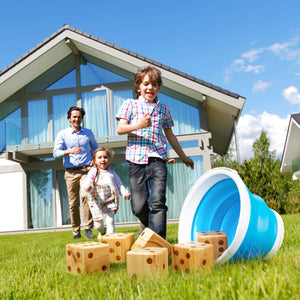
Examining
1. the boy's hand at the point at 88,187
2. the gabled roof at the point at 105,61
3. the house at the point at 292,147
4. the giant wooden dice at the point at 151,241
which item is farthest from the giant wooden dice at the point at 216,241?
the house at the point at 292,147

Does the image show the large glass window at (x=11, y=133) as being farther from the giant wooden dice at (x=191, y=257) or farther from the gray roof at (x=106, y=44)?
the giant wooden dice at (x=191, y=257)

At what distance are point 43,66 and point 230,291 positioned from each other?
1104cm

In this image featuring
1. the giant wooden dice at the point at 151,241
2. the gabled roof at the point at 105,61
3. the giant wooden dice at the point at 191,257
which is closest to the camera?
the giant wooden dice at the point at 191,257

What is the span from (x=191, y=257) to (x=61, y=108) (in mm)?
9930

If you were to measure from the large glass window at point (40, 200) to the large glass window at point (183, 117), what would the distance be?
4.46 meters

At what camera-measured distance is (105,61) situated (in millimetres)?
11164

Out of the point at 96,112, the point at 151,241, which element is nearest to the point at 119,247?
the point at 151,241

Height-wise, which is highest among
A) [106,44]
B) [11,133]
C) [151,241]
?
[106,44]

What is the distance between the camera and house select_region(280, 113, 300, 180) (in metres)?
16.2

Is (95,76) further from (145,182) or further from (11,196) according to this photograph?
(145,182)

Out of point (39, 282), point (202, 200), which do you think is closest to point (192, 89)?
point (202, 200)

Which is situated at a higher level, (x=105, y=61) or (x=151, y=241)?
(x=105, y=61)

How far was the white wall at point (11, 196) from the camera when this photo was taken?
→ 35.6ft

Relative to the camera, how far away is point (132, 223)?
10.3m
